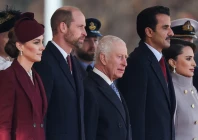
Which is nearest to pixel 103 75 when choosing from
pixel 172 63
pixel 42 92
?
pixel 42 92

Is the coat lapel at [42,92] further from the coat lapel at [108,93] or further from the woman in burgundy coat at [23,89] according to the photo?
the coat lapel at [108,93]

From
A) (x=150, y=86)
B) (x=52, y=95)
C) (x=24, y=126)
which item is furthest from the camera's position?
(x=150, y=86)

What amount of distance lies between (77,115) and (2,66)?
0.67 m

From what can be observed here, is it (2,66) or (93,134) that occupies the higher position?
(2,66)

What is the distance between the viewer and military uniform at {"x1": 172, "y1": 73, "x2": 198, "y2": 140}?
23.6 ft

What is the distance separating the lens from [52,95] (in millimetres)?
6156

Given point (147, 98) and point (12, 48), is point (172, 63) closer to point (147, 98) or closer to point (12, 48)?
point (147, 98)

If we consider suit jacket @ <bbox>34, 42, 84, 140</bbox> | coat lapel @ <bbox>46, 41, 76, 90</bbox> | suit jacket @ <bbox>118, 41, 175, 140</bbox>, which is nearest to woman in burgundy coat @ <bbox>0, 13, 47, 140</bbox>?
suit jacket @ <bbox>34, 42, 84, 140</bbox>

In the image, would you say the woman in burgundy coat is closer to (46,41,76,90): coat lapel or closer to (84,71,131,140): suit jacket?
(46,41,76,90): coat lapel

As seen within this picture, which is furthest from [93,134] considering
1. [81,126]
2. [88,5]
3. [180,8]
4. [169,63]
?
[180,8]

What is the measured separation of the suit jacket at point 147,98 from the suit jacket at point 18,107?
130 cm

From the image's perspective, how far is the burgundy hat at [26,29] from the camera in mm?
5801

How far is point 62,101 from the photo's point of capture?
6.14 meters

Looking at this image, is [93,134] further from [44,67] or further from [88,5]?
[88,5]
